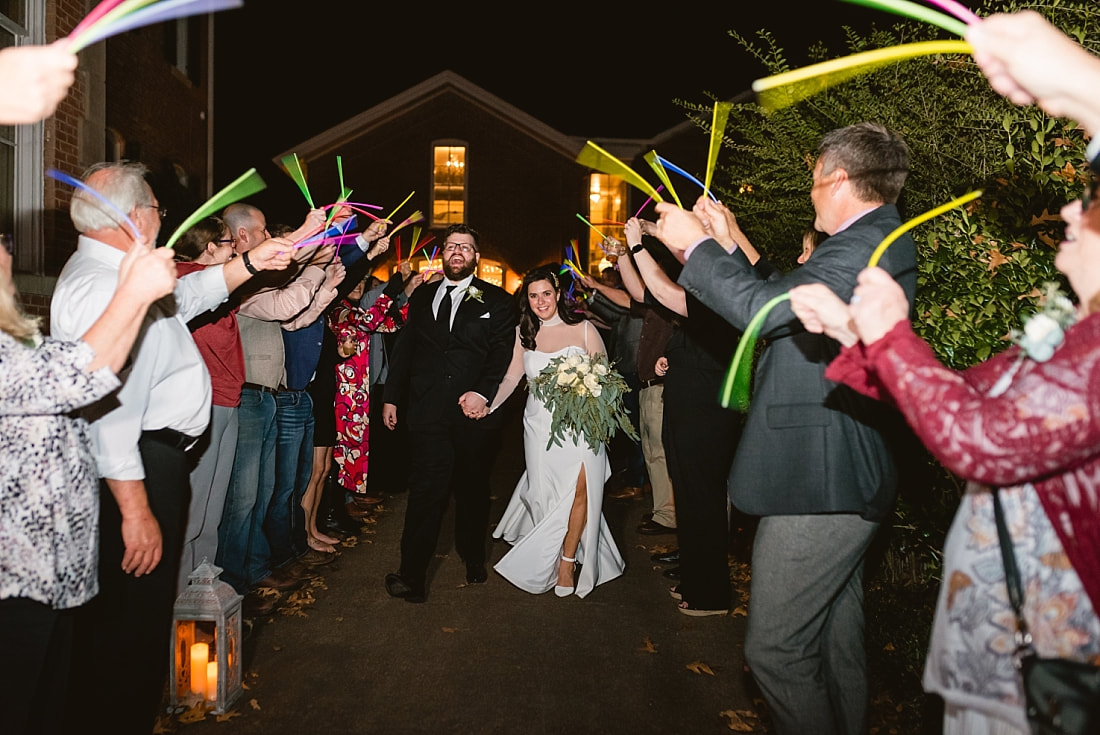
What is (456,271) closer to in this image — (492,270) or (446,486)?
(446,486)

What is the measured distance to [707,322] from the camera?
15.5ft

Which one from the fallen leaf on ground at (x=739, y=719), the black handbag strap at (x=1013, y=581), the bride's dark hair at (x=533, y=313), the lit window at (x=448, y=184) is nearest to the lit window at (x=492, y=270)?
the lit window at (x=448, y=184)

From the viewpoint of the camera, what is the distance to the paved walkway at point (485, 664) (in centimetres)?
344

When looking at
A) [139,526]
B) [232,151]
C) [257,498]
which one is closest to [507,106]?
[232,151]

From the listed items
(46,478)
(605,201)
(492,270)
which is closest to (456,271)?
(46,478)

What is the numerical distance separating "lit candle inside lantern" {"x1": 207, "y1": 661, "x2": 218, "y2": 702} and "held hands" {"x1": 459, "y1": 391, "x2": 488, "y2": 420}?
217 centimetres

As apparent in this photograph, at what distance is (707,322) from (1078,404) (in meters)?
3.29

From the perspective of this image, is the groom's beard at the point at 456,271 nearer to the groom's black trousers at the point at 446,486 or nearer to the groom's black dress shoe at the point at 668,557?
the groom's black trousers at the point at 446,486

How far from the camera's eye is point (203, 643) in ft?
11.4

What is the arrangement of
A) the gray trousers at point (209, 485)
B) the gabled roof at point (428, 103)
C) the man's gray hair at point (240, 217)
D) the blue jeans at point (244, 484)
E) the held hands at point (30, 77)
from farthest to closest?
the gabled roof at point (428, 103)
the man's gray hair at point (240, 217)
the blue jeans at point (244, 484)
the gray trousers at point (209, 485)
the held hands at point (30, 77)

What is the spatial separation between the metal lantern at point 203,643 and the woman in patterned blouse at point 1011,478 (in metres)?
2.93

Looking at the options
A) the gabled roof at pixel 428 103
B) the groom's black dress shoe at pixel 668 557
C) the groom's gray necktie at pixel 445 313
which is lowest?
the groom's black dress shoe at pixel 668 557

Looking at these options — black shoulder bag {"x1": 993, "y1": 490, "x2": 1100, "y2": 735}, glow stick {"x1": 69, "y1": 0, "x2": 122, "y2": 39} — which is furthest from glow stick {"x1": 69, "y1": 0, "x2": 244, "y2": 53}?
black shoulder bag {"x1": 993, "y1": 490, "x2": 1100, "y2": 735}

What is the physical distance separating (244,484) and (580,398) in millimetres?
2191
